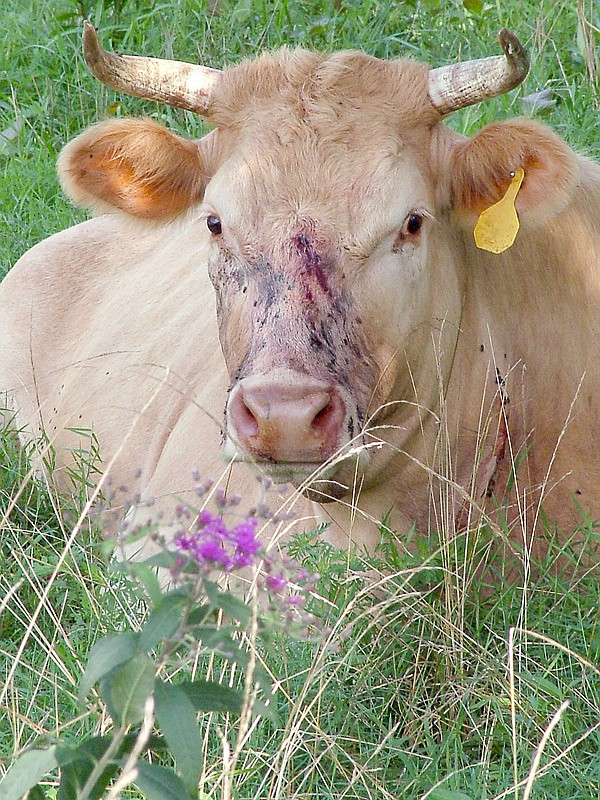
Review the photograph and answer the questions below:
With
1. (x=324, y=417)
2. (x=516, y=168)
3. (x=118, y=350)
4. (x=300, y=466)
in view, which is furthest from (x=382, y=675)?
(x=118, y=350)

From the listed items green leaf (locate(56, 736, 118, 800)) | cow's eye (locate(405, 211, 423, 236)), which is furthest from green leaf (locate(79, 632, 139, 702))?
cow's eye (locate(405, 211, 423, 236))

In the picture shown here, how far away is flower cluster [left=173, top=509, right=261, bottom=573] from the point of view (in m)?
1.88

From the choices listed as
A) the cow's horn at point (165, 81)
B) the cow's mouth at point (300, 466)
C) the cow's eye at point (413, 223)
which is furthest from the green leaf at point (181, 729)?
the cow's horn at point (165, 81)

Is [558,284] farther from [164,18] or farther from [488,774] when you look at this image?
[164,18]

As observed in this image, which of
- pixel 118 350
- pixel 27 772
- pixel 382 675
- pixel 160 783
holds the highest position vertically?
pixel 27 772

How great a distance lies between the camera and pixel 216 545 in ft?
6.25

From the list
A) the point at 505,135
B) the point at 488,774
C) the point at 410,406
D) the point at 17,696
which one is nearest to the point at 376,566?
the point at 410,406

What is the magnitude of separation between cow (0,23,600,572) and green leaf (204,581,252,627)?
3.79ft

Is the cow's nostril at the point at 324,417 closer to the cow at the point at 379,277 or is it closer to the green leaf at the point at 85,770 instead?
the cow at the point at 379,277

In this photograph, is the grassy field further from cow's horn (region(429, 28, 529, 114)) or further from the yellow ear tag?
cow's horn (region(429, 28, 529, 114))

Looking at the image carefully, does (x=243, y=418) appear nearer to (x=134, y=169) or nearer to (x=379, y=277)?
(x=379, y=277)

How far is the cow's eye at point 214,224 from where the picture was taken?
3617 mm

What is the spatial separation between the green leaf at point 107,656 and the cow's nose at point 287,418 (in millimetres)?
1231

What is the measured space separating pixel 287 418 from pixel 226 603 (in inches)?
48.1
